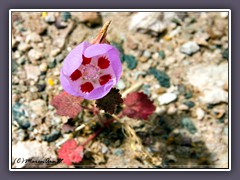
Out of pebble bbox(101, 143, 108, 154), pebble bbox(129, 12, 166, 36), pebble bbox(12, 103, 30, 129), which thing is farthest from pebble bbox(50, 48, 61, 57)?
pebble bbox(101, 143, 108, 154)

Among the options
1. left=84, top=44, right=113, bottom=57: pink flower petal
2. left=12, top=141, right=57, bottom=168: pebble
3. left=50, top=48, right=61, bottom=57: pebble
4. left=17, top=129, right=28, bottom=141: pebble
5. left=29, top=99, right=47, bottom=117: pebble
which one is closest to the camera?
left=84, top=44, right=113, bottom=57: pink flower petal

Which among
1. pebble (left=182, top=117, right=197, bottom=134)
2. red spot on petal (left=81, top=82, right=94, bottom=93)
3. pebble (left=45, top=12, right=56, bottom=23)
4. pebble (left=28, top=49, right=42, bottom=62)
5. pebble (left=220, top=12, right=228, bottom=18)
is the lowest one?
pebble (left=182, top=117, right=197, bottom=134)

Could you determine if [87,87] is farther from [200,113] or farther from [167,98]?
[200,113]

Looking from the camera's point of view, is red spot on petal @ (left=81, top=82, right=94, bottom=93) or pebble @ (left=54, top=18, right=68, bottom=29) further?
pebble @ (left=54, top=18, right=68, bottom=29)

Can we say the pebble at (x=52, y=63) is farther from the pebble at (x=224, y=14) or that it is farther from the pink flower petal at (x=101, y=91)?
the pebble at (x=224, y=14)

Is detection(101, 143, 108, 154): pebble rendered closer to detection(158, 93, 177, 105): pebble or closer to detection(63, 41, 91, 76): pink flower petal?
detection(158, 93, 177, 105): pebble

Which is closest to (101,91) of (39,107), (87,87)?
(87,87)

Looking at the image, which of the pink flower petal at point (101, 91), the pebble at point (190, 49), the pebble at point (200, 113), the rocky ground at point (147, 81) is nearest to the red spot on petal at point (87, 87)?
the pink flower petal at point (101, 91)
